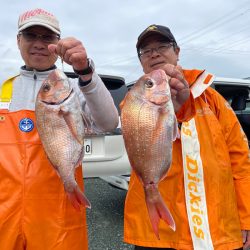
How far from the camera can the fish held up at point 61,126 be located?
1752 millimetres

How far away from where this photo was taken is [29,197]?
2012mm

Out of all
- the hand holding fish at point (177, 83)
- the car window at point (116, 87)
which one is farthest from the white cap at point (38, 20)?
the car window at point (116, 87)

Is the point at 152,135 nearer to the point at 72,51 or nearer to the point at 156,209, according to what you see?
the point at 156,209

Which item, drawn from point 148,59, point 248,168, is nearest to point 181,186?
point 248,168

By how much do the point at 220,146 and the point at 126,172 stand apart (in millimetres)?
2373

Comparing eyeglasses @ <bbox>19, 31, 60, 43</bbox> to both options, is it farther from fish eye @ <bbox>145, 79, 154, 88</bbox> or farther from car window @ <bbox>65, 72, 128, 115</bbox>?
car window @ <bbox>65, 72, 128, 115</bbox>

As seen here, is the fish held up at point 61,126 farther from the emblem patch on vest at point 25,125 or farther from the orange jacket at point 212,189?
the orange jacket at point 212,189

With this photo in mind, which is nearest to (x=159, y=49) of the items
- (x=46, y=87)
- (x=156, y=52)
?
(x=156, y=52)

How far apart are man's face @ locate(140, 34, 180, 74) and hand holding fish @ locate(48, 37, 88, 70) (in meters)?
0.61

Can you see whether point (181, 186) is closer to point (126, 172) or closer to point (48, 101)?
point (48, 101)

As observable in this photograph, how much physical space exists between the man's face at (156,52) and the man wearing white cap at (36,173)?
432 millimetres

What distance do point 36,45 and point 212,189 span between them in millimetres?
1289

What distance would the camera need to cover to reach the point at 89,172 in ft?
14.1

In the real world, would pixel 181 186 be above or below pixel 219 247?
above
